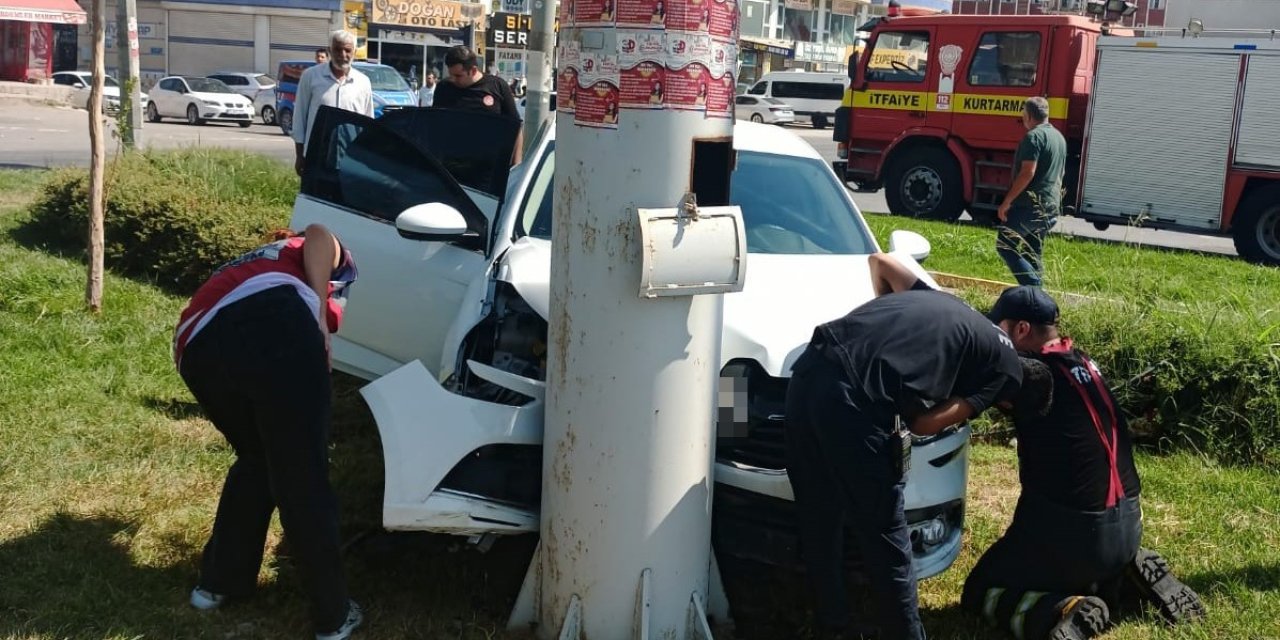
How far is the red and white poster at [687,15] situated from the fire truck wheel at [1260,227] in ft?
39.7

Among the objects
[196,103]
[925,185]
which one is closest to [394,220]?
[925,185]

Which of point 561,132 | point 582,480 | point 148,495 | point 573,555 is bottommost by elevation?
point 148,495

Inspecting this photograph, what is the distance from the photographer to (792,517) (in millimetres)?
4062

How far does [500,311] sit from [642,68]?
1483 millimetres

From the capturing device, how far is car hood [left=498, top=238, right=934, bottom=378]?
4.24 meters

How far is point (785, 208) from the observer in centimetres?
566

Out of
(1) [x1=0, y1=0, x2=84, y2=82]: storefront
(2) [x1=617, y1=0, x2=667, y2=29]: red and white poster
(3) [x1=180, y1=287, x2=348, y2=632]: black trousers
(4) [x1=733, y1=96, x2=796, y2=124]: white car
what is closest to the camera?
(2) [x1=617, y1=0, x2=667, y2=29]: red and white poster

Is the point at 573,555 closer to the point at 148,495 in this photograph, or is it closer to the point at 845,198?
the point at 148,495

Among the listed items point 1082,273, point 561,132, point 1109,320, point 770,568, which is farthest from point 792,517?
point 1082,273

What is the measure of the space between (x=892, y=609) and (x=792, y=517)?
17.3 inches

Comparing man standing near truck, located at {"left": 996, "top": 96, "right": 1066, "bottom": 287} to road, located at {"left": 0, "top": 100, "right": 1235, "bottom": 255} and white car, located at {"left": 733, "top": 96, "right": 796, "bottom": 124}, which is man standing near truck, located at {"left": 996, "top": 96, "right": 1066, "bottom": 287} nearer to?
road, located at {"left": 0, "top": 100, "right": 1235, "bottom": 255}

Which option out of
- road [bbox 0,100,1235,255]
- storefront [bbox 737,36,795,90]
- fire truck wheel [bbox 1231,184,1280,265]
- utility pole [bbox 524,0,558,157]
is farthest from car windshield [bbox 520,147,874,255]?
storefront [bbox 737,36,795,90]

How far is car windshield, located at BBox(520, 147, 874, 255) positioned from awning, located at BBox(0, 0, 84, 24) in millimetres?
39034

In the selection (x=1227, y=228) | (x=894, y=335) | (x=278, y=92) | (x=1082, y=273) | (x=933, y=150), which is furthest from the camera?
(x=278, y=92)
